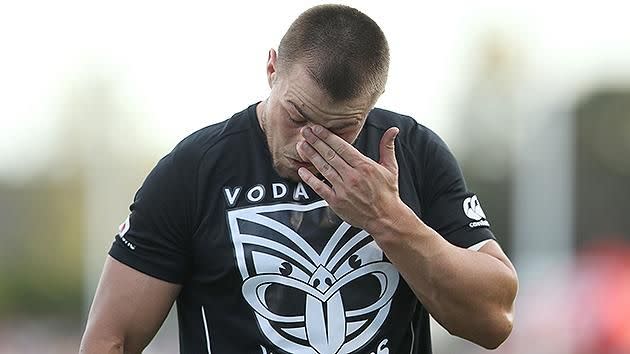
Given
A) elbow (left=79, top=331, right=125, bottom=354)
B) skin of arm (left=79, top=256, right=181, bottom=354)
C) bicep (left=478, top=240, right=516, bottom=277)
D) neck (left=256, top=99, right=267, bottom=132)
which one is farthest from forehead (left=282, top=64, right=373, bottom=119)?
elbow (left=79, top=331, right=125, bottom=354)

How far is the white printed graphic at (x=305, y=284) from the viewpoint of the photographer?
16.1 ft

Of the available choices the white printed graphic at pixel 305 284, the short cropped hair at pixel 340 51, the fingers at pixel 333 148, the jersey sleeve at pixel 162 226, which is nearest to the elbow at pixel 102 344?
the jersey sleeve at pixel 162 226

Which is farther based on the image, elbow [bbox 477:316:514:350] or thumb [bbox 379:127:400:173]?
elbow [bbox 477:316:514:350]

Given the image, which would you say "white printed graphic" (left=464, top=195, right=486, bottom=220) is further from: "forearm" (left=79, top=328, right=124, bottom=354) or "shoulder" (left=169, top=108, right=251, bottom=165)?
"forearm" (left=79, top=328, right=124, bottom=354)

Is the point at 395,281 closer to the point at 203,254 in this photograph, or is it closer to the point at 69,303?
the point at 203,254

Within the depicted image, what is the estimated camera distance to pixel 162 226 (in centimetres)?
491

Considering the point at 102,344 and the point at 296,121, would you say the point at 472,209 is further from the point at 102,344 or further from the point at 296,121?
the point at 102,344

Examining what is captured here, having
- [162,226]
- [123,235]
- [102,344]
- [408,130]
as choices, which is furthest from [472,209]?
[102,344]

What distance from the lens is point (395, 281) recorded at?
16.3ft

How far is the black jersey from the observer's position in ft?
16.1

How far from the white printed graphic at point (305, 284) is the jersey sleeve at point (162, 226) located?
18 centimetres

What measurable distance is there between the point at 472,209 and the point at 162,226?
1.12 metres

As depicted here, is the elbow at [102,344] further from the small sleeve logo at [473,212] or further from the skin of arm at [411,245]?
the small sleeve logo at [473,212]

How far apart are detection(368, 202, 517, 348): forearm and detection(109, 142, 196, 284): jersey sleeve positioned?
722 millimetres
